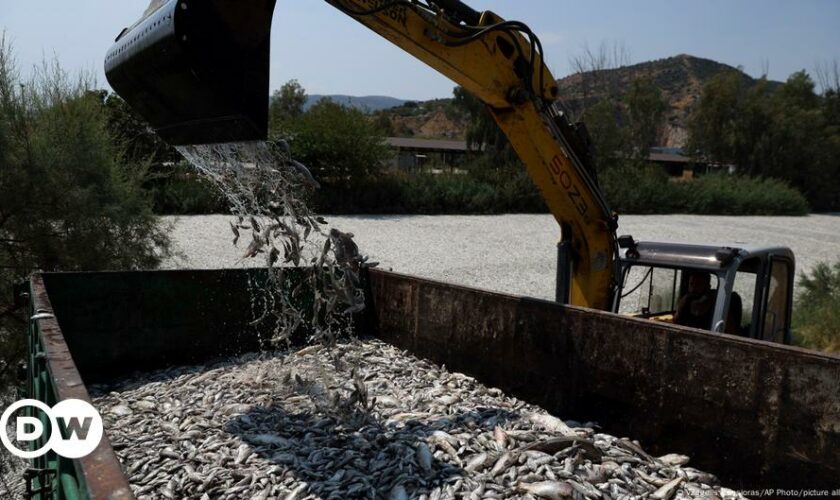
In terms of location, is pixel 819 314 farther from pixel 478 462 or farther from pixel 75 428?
pixel 75 428

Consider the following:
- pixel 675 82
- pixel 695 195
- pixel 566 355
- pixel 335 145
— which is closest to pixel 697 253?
pixel 566 355

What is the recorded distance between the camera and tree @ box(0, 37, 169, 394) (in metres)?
6.22

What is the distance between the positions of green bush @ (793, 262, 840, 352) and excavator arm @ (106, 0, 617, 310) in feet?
11.9

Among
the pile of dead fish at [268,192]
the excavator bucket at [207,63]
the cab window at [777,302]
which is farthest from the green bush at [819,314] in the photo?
the excavator bucket at [207,63]

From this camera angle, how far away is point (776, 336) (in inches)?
184

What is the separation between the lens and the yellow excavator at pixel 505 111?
9.78ft

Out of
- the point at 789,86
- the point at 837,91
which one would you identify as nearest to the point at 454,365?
the point at 789,86

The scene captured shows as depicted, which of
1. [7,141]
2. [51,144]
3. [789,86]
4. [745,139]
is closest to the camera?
[7,141]

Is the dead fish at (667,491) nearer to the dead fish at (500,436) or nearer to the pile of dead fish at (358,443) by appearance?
the pile of dead fish at (358,443)

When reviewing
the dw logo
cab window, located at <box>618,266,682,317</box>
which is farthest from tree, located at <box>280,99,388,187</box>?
the dw logo

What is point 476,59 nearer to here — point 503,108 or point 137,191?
point 503,108

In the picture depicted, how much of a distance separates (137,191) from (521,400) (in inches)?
223

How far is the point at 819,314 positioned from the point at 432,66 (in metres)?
6.41

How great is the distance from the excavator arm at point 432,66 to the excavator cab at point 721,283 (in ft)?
0.89
